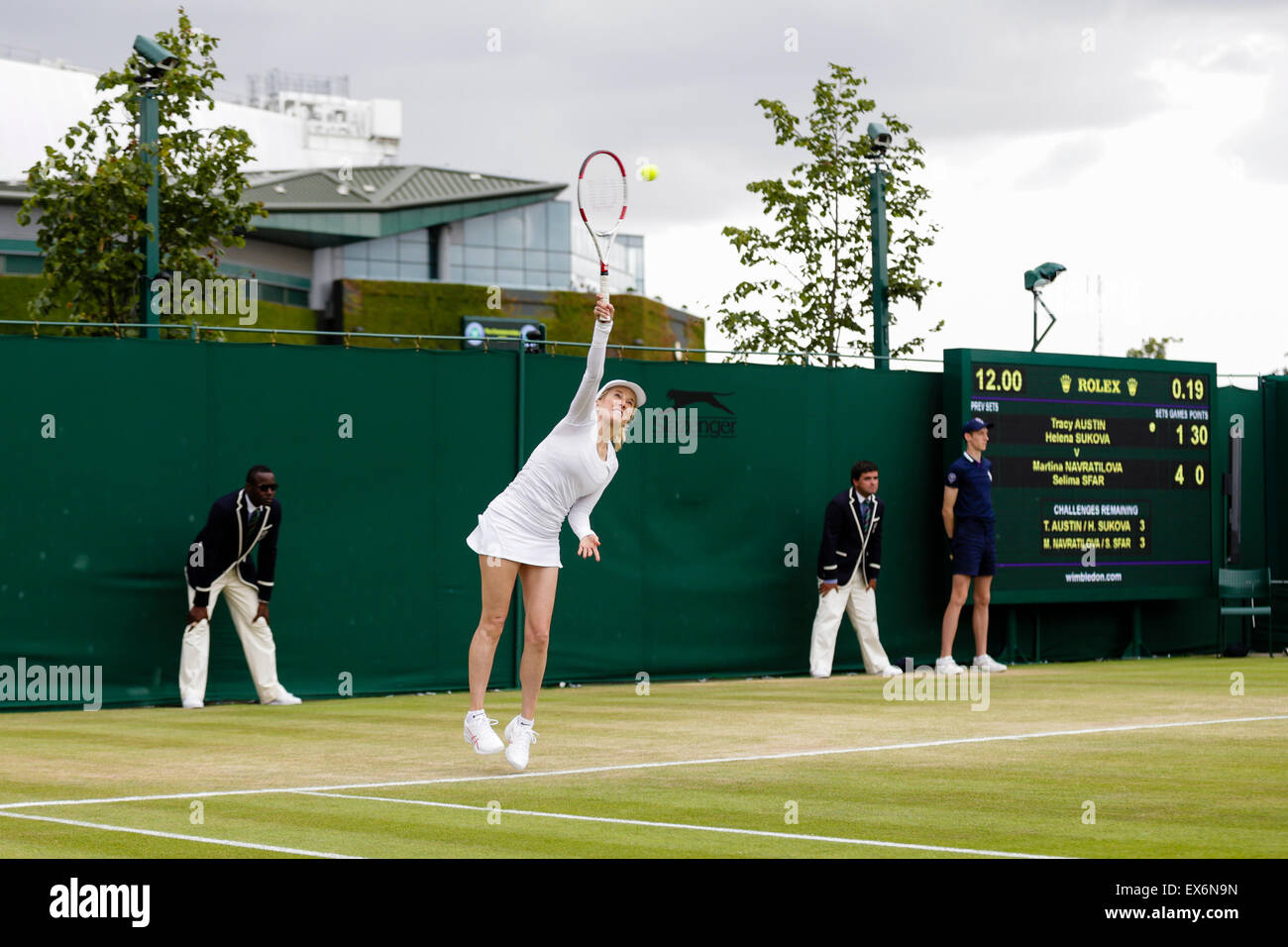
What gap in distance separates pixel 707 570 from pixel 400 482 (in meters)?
3.23

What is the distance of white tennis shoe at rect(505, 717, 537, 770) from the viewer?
934 cm

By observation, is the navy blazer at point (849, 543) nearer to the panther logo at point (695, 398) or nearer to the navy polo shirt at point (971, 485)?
the navy polo shirt at point (971, 485)

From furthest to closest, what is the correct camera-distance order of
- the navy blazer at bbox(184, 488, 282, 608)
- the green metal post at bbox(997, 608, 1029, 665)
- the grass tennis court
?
the green metal post at bbox(997, 608, 1029, 665) < the navy blazer at bbox(184, 488, 282, 608) < the grass tennis court

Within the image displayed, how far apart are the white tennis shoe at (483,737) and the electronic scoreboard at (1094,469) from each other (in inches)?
369

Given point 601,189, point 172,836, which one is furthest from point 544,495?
point 172,836

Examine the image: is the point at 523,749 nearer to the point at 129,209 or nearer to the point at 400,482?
the point at 400,482

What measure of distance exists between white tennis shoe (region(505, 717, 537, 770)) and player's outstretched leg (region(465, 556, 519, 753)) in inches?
4.2

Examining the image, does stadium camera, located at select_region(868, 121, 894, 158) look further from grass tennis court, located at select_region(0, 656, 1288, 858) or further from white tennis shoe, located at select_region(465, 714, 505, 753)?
white tennis shoe, located at select_region(465, 714, 505, 753)

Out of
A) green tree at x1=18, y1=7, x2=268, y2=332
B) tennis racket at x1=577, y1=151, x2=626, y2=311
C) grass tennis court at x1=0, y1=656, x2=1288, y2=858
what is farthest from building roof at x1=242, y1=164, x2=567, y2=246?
tennis racket at x1=577, y1=151, x2=626, y2=311

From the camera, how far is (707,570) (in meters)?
→ 17.4

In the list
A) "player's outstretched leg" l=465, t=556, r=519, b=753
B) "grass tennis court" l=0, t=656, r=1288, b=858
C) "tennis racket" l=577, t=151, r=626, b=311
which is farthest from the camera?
"tennis racket" l=577, t=151, r=626, b=311

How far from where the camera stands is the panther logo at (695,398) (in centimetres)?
1733
